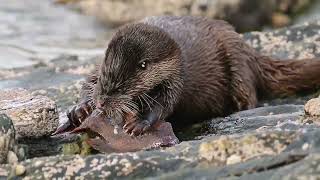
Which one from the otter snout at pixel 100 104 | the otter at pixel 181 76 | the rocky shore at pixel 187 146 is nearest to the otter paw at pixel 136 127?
the otter at pixel 181 76

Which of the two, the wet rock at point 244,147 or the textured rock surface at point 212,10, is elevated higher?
the wet rock at point 244,147

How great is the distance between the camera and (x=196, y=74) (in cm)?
559

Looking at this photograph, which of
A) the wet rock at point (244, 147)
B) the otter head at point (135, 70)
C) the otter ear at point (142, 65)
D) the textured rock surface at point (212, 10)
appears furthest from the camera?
the textured rock surface at point (212, 10)

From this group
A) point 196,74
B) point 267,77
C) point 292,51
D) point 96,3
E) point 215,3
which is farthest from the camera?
point 96,3

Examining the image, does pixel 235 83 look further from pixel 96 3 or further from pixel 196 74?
pixel 96 3

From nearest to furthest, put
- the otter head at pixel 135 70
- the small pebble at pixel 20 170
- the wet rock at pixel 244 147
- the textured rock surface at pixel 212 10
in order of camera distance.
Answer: the wet rock at pixel 244 147
the small pebble at pixel 20 170
the otter head at pixel 135 70
the textured rock surface at pixel 212 10

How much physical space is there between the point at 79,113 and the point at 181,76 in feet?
2.17

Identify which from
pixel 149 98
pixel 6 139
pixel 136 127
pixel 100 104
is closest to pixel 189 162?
pixel 6 139

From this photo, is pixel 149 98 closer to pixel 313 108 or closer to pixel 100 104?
pixel 100 104

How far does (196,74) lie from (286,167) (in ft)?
7.93

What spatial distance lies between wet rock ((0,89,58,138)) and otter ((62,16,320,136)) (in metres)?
0.29

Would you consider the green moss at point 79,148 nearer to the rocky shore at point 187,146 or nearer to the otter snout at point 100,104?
the rocky shore at point 187,146

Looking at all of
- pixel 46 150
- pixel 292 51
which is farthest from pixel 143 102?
pixel 292 51

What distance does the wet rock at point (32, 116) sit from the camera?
4.35m
